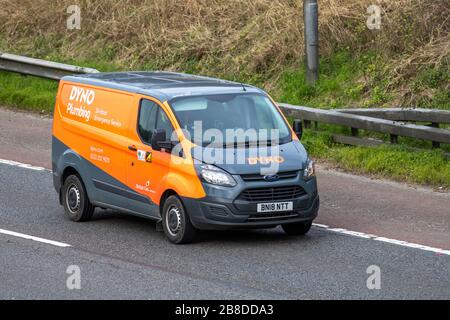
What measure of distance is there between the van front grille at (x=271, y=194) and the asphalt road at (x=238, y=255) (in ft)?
1.95

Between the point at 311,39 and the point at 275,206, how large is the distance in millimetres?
8020

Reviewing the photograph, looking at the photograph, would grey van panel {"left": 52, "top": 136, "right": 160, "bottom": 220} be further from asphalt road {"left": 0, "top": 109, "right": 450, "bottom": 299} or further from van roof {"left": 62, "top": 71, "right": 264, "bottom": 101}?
van roof {"left": 62, "top": 71, "right": 264, "bottom": 101}

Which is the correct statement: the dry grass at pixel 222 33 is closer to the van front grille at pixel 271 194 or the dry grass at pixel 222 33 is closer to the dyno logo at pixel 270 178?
the van front grille at pixel 271 194

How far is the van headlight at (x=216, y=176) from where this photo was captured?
1430cm

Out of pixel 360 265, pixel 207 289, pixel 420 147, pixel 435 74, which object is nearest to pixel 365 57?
pixel 435 74

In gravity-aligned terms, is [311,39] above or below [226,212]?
above

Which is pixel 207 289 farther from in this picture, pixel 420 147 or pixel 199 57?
pixel 199 57

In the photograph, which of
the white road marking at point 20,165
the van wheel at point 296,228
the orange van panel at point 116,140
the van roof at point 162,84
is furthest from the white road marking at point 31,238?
the white road marking at point 20,165

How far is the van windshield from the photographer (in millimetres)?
14828

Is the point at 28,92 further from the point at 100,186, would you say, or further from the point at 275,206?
the point at 275,206

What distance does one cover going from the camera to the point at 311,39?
71.9ft

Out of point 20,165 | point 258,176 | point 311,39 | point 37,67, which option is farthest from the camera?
point 37,67

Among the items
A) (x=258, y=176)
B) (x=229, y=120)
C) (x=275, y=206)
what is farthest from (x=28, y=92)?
(x=275, y=206)

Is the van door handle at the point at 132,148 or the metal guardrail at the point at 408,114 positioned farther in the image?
the metal guardrail at the point at 408,114
